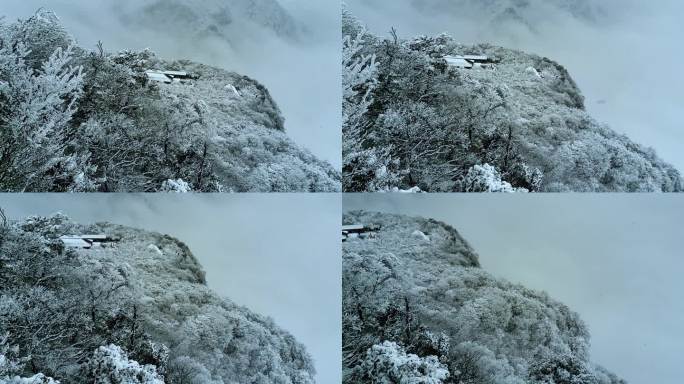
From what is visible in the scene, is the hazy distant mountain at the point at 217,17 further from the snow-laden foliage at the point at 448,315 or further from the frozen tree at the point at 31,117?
the snow-laden foliage at the point at 448,315

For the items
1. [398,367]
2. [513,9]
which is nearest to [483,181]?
[513,9]

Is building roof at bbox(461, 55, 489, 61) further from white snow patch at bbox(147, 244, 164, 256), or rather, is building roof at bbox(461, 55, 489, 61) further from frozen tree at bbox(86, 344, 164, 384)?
frozen tree at bbox(86, 344, 164, 384)

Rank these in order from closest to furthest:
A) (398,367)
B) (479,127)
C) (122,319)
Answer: (122,319) < (398,367) < (479,127)

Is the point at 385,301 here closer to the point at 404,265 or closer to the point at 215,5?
the point at 404,265

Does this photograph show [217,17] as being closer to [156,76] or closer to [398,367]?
[156,76]

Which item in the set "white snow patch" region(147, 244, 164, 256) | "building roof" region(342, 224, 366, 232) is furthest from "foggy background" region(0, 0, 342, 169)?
"white snow patch" region(147, 244, 164, 256)

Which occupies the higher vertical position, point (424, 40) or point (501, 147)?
point (424, 40)

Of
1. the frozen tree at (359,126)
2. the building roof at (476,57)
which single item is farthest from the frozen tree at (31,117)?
the building roof at (476,57)

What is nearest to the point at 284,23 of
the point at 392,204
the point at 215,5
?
the point at 215,5
